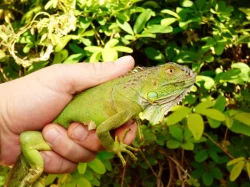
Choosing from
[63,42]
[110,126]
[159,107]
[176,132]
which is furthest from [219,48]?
[110,126]

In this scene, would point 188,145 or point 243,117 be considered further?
point 188,145

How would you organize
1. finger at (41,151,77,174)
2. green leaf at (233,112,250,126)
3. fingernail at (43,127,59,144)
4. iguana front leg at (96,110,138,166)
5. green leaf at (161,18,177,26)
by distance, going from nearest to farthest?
1. iguana front leg at (96,110,138,166)
2. fingernail at (43,127,59,144)
3. finger at (41,151,77,174)
4. green leaf at (233,112,250,126)
5. green leaf at (161,18,177,26)

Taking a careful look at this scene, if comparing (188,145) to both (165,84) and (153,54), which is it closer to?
(153,54)

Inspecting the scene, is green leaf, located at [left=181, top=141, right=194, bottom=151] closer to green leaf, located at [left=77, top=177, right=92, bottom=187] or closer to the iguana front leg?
green leaf, located at [left=77, top=177, right=92, bottom=187]

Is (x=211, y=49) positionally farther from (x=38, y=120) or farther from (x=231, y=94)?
(x=38, y=120)

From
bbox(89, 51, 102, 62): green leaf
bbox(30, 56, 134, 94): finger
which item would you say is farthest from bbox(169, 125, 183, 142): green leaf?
bbox(30, 56, 134, 94): finger

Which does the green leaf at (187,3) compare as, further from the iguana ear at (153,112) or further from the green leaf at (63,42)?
the iguana ear at (153,112)
